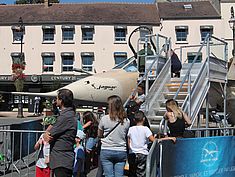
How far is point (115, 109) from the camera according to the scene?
7.32 metres

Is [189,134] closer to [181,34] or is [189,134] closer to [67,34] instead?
[181,34]

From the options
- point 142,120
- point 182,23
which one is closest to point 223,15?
point 182,23

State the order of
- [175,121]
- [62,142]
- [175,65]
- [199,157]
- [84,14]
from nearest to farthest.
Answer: [62,142]
[199,157]
[175,121]
[175,65]
[84,14]

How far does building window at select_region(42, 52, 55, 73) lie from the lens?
49.8 metres

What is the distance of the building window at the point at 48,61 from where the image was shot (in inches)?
1961

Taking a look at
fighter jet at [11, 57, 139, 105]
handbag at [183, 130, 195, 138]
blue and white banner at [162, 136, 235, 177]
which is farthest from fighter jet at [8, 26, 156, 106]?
blue and white banner at [162, 136, 235, 177]

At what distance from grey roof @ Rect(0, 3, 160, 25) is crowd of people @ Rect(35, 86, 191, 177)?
134 ft

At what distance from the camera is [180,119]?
8.52 meters

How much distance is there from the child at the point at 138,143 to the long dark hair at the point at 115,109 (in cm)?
71

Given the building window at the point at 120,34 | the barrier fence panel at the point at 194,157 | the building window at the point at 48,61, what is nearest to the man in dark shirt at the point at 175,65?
the barrier fence panel at the point at 194,157

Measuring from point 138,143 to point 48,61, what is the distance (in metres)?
43.3

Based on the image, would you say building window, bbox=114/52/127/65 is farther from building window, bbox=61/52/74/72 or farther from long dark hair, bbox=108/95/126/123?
long dark hair, bbox=108/95/126/123

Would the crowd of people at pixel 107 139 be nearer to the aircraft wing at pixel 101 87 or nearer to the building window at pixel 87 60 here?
the aircraft wing at pixel 101 87

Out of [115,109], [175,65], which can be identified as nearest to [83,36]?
[175,65]
